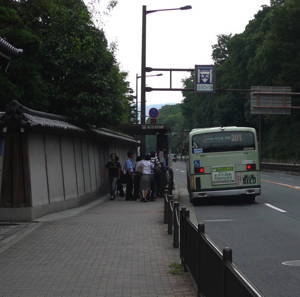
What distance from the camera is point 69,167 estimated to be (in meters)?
18.2

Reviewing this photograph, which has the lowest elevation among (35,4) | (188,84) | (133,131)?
(133,131)

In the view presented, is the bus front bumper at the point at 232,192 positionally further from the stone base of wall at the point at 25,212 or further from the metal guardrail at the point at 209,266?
the metal guardrail at the point at 209,266

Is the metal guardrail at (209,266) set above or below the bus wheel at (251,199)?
above

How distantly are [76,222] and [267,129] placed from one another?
68.5 meters

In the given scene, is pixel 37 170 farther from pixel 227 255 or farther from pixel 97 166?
pixel 227 255

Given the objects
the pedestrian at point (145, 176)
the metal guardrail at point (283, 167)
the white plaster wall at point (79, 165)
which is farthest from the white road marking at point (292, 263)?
the metal guardrail at point (283, 167)

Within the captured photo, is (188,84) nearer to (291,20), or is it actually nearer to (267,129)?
(267,129)

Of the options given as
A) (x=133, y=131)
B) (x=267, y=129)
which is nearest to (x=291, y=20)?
(x=267, y=129)

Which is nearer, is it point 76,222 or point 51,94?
point 76,222

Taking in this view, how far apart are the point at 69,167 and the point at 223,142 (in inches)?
214

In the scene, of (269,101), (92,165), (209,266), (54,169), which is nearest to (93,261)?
(209,266)

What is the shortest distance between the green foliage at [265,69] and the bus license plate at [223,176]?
4476cm

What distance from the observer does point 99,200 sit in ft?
72.7

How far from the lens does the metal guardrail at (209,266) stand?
385 cm
